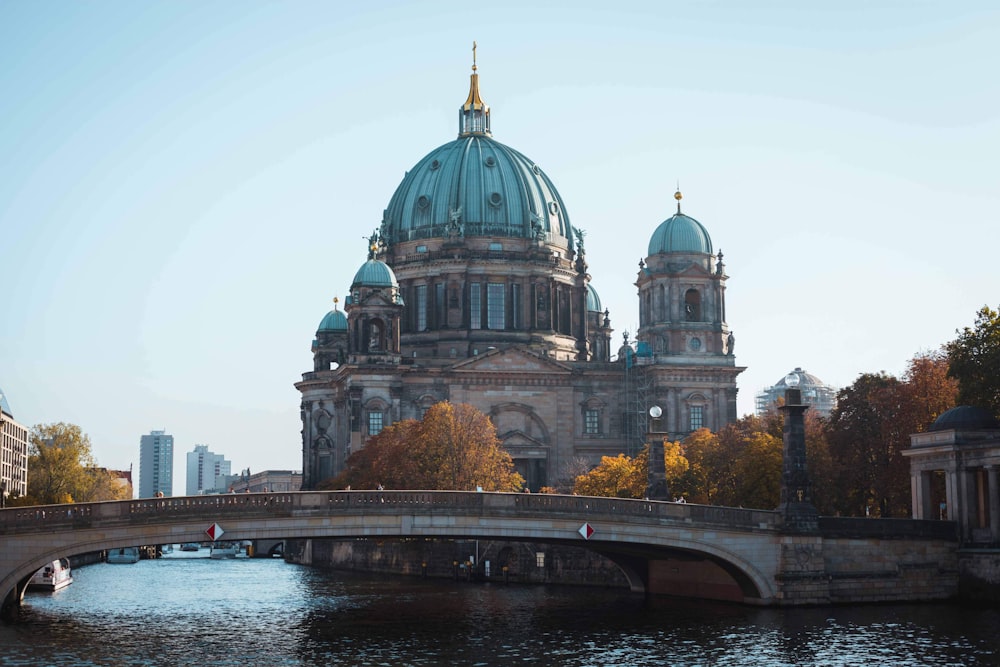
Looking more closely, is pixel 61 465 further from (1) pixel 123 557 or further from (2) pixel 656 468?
(2) pixel 656 468

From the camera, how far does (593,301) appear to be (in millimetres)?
190625

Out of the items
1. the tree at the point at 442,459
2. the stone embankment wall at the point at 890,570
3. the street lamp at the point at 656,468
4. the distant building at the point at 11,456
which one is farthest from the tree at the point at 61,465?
the stone embankment wall at the point at 890,570

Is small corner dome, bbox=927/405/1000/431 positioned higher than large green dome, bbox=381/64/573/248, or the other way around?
large green dome, bbox=381/64/573/248

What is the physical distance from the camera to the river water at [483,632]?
204 ft

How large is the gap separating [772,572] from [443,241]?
87367 millimetres

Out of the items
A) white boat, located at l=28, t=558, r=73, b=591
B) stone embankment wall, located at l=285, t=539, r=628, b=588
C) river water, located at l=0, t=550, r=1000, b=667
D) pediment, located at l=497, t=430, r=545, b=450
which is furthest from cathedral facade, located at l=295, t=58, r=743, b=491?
river water, located at l=0, t=550, r=1000, b=667

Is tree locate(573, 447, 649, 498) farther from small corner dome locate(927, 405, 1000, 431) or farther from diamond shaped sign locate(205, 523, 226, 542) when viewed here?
diamond shaped sign locate(205, 523, 226, 542)

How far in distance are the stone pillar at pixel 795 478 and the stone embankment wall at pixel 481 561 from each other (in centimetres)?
1868

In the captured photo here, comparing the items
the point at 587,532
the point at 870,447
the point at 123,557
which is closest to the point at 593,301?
the point at 123,557

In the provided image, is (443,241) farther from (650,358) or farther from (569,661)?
(569,661)

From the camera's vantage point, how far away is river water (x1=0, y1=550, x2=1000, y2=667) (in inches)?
2443

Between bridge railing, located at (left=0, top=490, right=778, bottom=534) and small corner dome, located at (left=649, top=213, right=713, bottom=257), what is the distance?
7083 centimetres

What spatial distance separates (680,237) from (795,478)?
70211mm

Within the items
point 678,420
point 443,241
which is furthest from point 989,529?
point 443,241
